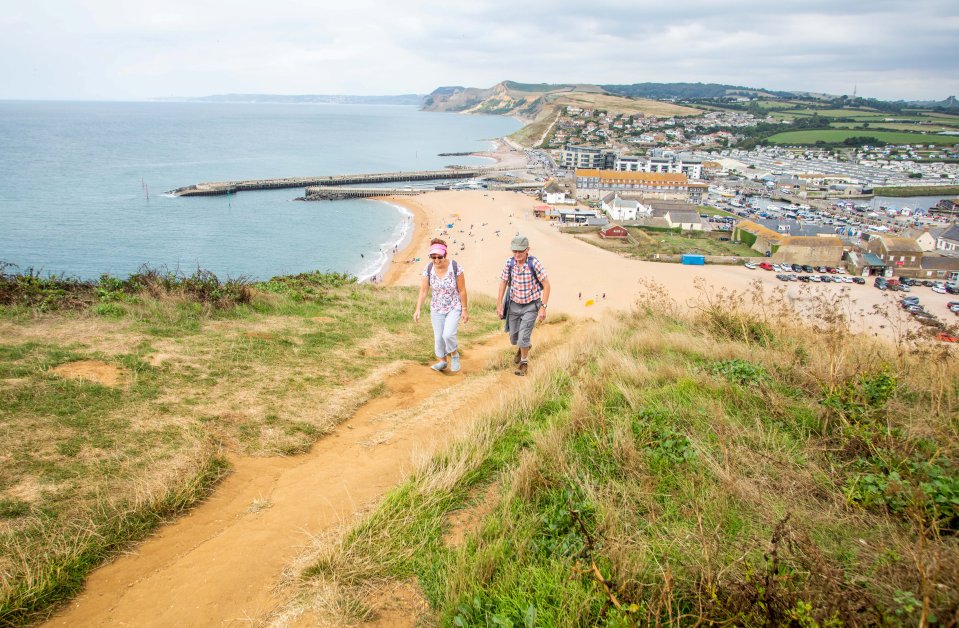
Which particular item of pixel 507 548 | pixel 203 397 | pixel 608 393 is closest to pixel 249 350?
pixel 203 397

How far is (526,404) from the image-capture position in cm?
455

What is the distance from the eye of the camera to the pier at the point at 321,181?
58.6m

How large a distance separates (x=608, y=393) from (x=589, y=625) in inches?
98.7

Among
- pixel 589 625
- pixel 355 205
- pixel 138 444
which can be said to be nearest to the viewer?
pixel 589 625

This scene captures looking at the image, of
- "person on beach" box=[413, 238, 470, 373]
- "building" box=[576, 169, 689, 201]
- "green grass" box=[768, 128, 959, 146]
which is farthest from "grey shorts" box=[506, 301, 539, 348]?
"green grass" box=[768, 128, 959, 146]

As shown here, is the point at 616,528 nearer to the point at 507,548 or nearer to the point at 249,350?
the point at 507,548

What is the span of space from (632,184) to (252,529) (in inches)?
2725

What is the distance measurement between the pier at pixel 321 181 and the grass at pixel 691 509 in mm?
61226

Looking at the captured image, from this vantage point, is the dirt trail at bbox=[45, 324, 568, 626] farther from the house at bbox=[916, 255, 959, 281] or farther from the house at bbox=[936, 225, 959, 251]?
the house at bbox=[936, 225, 959, 251]

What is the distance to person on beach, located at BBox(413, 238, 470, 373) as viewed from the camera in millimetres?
7020

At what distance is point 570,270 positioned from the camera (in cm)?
3472

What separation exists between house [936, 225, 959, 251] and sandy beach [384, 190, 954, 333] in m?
12.5

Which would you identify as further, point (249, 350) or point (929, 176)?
point (929, 176)

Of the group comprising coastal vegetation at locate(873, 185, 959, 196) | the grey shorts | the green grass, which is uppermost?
the green grass
